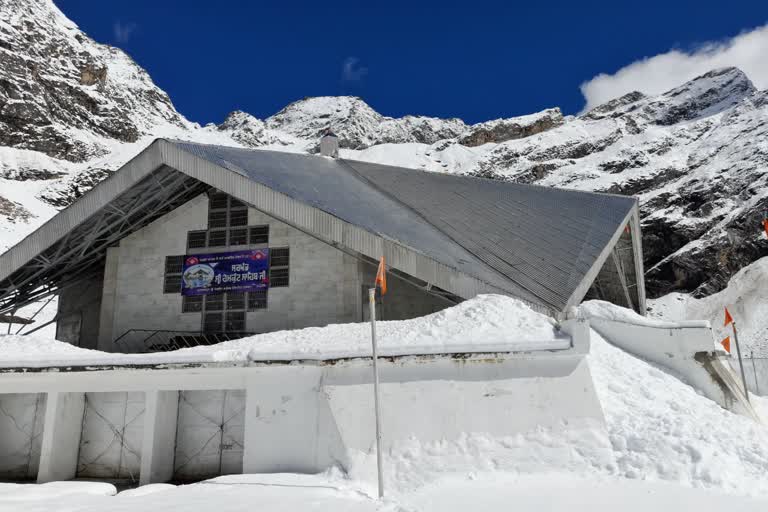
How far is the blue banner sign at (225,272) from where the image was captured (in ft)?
51.4

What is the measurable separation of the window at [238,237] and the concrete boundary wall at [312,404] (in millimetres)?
5102

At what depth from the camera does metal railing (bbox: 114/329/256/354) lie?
1558cm

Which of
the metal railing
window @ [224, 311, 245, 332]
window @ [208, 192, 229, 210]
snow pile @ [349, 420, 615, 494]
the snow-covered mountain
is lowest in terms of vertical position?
snow pile @ [349, 420, 615, 494]

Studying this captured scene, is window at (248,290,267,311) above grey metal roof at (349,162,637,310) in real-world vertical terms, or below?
below

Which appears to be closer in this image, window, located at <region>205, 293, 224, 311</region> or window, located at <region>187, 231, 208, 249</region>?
window, located at <region>205, 293, 224, 311</region>

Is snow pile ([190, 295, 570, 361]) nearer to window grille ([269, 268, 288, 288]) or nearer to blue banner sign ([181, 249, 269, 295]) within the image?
window grille ([269, 268, 288, 288])

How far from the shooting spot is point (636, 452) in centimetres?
830

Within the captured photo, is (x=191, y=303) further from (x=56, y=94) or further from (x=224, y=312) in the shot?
(x=56, y=94)

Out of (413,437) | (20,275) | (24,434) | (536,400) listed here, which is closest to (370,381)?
(413,437)

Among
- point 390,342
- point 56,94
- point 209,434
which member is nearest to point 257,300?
point 209,434

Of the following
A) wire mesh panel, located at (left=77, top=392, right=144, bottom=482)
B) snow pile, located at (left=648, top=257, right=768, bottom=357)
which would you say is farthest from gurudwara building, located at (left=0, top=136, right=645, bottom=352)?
snow pile, located at (left=648, top=257, right=768, bottom=357)

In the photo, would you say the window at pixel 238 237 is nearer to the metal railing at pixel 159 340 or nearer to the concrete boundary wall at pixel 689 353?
the metal railing at pixel 159 340

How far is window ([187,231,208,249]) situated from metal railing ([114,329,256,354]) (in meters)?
2.51

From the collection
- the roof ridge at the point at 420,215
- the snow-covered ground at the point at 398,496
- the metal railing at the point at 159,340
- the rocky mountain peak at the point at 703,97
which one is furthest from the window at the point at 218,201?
the rocky mountain peak at the point at 703,97
